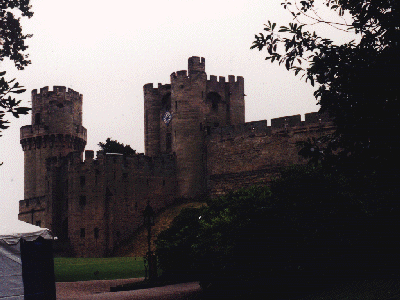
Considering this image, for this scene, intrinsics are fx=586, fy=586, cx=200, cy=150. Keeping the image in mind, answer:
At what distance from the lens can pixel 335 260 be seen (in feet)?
46.8

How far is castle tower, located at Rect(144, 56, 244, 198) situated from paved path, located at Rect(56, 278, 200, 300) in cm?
2390

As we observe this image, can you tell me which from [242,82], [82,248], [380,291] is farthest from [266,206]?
[242,82]

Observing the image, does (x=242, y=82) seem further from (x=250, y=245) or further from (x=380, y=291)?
(x=380, y=291)

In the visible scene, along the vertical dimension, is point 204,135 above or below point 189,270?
above

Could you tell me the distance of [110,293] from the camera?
19734 millimetres

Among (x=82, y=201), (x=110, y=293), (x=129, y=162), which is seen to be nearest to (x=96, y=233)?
(x=82, y=201)

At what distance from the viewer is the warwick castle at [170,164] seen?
43.8 m

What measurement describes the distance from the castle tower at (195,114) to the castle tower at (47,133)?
11508mm

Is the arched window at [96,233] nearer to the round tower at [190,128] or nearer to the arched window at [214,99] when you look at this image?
the round tower at [190,128]

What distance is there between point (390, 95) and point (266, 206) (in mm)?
8314

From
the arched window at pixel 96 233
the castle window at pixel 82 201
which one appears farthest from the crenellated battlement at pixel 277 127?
the arched window at pixel 96 233

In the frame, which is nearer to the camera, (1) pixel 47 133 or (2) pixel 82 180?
(2) pixel 82 180

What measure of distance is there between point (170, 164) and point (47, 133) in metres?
14.9

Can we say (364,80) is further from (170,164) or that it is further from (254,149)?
(170,164)
